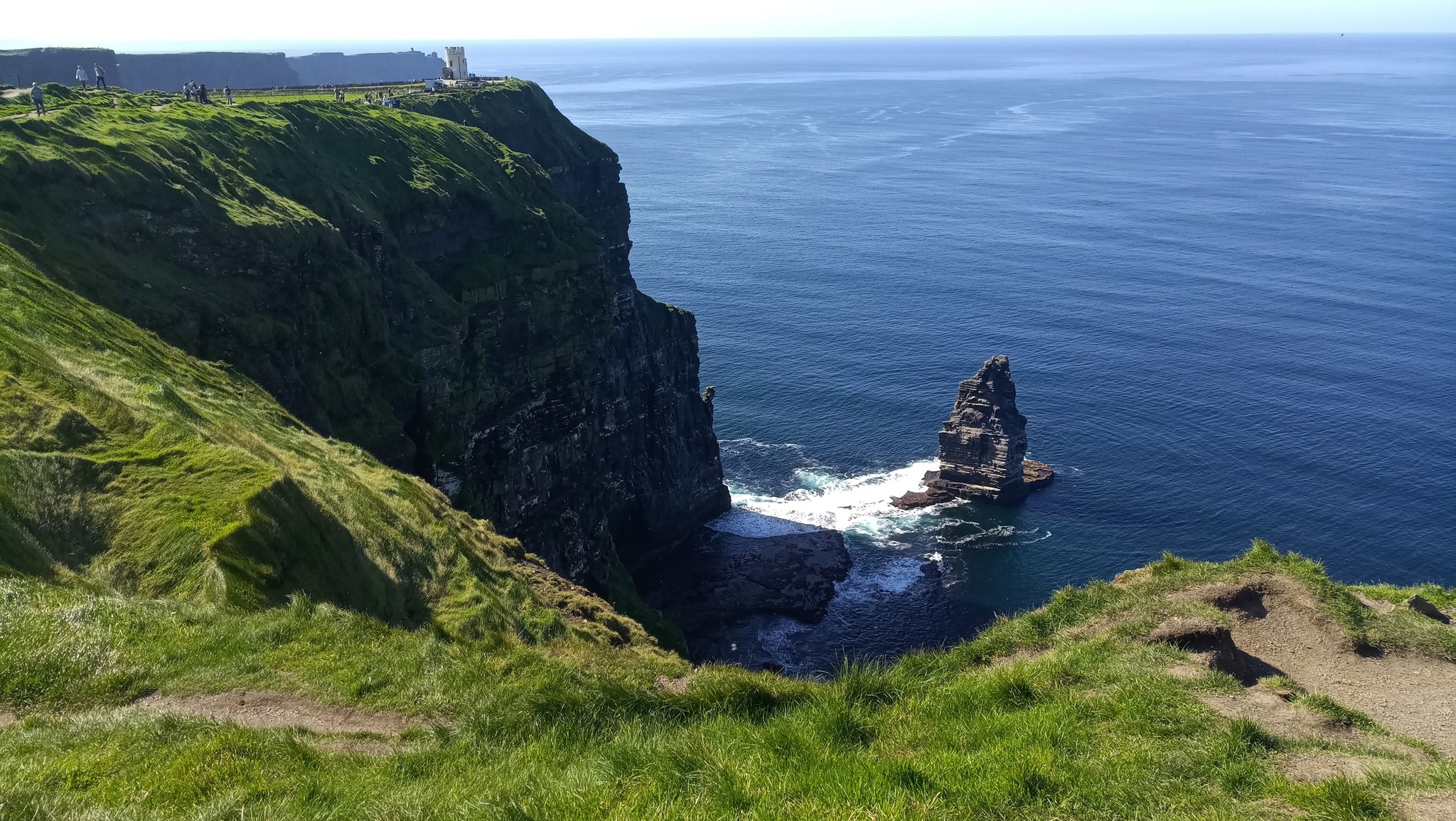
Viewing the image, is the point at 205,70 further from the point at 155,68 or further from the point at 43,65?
the point at 43,65

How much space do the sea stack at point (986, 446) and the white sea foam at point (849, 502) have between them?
6.24 ft

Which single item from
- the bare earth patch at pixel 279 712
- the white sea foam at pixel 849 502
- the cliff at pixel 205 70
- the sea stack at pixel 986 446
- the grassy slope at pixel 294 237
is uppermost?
the cliff at pixel 205 70

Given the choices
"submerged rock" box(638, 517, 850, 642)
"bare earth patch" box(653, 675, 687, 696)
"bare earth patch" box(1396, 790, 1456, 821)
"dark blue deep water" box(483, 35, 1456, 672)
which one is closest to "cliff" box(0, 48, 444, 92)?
"dark blue deep water" box(483, 35, 1456, 672)

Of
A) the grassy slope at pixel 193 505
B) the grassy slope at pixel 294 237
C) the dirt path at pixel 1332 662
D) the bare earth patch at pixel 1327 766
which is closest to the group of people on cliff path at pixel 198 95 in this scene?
the grassy slope at pixel 294 237

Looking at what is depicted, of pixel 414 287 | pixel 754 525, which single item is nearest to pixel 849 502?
pixel 754 525

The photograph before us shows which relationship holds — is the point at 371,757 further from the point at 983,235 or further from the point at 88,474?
the point at 983,235

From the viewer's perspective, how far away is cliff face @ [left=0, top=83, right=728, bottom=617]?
141 feet

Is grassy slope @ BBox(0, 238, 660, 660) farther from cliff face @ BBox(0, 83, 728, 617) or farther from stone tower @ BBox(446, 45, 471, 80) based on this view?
stone tower @ BBox(446, 45, 471, 80)

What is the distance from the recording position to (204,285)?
43.9 m

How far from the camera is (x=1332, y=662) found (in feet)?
81.1

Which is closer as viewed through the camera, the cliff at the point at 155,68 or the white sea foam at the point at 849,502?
the white sea foam at the point at 849,502

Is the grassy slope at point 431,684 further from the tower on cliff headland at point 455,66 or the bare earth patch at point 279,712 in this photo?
the tower on cliff headland at point 455,66

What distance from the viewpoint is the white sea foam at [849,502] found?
279ft

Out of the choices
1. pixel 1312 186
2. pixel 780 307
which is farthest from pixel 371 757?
pixel 1312 186
